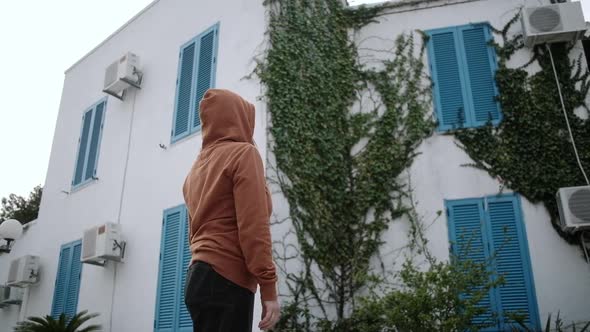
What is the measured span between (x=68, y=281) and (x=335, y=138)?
476 cm

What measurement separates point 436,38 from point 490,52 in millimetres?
713

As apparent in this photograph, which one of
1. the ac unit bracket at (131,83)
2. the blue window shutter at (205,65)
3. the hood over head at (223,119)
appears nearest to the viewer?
the hood over head at (223,119)

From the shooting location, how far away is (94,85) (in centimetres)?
947

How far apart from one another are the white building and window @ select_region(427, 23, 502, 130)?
0.70 feet

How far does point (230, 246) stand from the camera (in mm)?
2092

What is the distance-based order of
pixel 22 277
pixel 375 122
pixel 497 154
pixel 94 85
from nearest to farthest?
pixel 497 154, pixel 375 122, pixel 22 277, pixel 94 85

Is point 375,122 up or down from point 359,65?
down

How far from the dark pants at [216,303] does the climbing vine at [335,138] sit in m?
3.52

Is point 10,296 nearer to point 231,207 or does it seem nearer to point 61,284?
point 61,284

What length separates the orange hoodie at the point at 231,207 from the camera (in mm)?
2035

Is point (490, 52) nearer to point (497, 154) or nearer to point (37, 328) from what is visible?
point (497, 154)

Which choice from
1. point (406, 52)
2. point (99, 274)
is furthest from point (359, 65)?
point (99, 274)

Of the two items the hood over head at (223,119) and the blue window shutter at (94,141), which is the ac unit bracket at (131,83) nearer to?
the blue window shutter at (94,141)

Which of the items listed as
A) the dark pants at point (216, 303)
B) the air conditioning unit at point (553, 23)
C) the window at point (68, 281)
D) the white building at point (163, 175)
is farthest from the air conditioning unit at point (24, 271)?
the air conditioning unit at point (553, 23)
